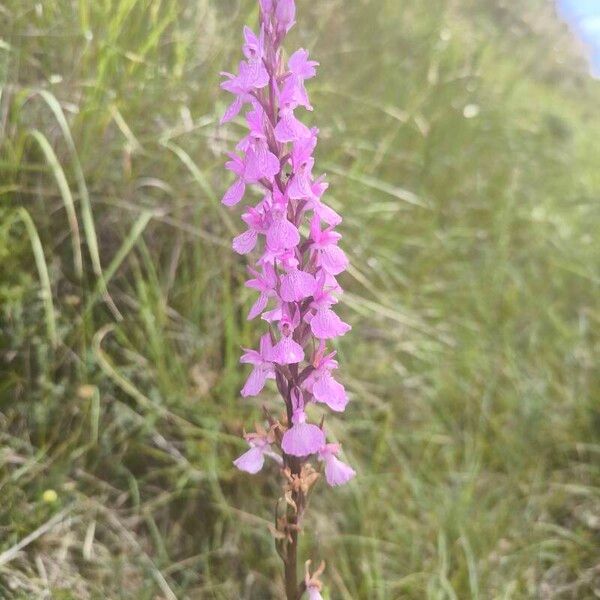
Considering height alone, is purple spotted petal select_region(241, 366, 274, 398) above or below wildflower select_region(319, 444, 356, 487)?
above

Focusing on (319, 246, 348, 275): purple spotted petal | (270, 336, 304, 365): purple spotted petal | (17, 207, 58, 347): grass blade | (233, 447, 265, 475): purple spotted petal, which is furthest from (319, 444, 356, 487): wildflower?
(17, 207, 58, 347): grass blade

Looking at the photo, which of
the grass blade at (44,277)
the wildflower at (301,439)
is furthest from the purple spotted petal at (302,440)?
the grass blade at (44,277)

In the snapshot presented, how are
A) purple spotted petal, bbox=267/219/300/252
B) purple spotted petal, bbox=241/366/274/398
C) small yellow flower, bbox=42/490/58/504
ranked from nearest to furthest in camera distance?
purple spotted petal, bbox=267/219/300/252 → purple spotted petal, bbox=241/366/274/398 → small yellow flower, bbox=42/490/58/504

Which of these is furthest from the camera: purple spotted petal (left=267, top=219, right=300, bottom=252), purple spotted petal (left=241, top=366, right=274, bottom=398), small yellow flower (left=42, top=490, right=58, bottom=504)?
small yellow flower (left=42, top=490, right=58, bottom=504)

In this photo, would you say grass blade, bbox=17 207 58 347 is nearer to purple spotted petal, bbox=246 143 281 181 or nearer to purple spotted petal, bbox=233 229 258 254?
purple spotted petal, bbox=233 229 258 254

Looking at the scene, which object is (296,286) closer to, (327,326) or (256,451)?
(327,326)

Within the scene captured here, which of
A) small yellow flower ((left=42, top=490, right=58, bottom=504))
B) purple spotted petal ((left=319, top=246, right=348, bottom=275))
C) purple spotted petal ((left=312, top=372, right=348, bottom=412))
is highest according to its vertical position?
purple spotted petal ((left=319, top=246, right=348, bottom=275))

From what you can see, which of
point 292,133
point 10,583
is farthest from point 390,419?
point 292,133
